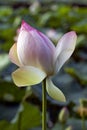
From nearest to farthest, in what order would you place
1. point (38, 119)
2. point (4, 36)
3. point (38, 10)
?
point (38, 119) → point (4, 36) → point (38, 10)

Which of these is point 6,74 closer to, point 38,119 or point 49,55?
point 38,119

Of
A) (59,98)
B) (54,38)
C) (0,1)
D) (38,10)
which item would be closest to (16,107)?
(59,98)

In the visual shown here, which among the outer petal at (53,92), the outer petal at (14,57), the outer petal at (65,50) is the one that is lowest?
the outer petal at (53,92)

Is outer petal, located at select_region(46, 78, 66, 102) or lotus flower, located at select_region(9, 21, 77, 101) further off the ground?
lotus flower, located at select_region(9, 21, 77, 101)

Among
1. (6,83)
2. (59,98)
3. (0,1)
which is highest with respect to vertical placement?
(59,98)
